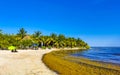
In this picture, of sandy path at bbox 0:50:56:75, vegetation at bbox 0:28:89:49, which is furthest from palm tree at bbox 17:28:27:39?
sandy path at bbox 0:50:56:75

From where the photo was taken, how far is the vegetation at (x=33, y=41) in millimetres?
76262

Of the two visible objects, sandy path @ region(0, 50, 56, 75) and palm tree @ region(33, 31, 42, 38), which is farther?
palm tree @ region(33, 31, 42, 38)

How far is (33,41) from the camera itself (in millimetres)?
88812

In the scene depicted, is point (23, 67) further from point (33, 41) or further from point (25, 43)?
point (33, 41)

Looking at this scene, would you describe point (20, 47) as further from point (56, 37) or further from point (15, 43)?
point (56, 37)

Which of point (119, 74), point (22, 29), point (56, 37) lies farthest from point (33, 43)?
point (119, 74)

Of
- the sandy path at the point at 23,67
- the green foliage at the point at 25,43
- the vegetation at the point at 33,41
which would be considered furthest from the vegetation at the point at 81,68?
the green foliage at the point at 25,43

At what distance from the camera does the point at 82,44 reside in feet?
522

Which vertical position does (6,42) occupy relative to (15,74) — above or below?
above

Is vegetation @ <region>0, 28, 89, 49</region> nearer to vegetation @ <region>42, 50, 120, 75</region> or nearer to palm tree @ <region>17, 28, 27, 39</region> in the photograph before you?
palm tree @ <region>17, 28, 27, 39</region>

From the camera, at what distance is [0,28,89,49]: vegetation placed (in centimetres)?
7626

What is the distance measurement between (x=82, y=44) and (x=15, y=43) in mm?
89556

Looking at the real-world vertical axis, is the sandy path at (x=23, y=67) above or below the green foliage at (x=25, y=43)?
below

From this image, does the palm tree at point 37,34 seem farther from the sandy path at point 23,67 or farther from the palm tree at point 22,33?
the sandy path at point 23,67
